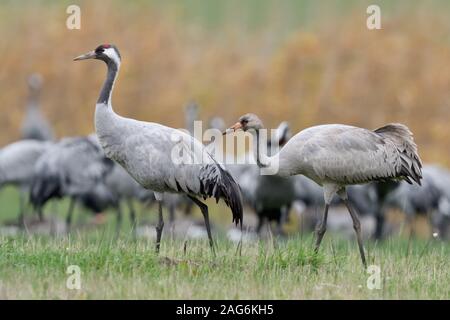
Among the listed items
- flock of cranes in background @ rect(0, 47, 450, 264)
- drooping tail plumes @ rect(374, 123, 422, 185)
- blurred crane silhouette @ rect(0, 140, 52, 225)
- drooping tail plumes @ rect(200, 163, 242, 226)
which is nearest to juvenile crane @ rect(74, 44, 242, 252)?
drooping tail plumes @ rect(200, 163, 242, 226)

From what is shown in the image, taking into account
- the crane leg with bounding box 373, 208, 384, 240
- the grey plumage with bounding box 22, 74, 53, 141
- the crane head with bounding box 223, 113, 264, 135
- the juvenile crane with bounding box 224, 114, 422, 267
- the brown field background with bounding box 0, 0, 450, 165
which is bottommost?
the crane leg with bounding box 373, 208, 384, 240

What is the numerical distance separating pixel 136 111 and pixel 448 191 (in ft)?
57.1

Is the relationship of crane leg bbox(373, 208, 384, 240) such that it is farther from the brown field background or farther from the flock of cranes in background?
the brown field background

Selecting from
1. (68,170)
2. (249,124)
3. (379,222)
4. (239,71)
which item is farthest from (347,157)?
(239,71)

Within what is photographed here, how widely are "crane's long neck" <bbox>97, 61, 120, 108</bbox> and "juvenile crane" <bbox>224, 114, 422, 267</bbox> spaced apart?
1.09 m

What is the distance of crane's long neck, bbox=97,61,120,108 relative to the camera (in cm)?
846

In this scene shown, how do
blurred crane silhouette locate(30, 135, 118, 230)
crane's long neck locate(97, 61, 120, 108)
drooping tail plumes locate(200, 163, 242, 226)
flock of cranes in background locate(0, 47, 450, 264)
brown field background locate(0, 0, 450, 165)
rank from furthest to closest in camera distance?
brown field background locate(0, 0, 450, 165) → blurred crane silhouette locate(30, 135, 118, 230) → flock of cranes in background locate(0, 47, 450, 264) → crane's long neck locate(97, 61, 120, 108) → drooping tail plumes locate(200, 163, 242, 226)

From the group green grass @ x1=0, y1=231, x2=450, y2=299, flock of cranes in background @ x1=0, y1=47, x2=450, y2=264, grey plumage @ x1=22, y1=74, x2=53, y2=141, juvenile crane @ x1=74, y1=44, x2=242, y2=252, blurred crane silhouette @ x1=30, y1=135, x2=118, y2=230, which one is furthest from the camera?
grey plumage @ x1=22, y1=74, x2=53, y2=141

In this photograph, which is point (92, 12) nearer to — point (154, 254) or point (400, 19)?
point (400, 19)

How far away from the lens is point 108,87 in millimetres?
8523

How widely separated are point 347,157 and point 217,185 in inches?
44.3

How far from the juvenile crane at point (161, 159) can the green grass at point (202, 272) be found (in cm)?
48

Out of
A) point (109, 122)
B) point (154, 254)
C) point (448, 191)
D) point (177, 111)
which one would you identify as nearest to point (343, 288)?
point (154, 254)

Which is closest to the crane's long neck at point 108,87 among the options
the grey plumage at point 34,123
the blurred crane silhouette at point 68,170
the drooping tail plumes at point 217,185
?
the drooping tail plumes at point 217,185
